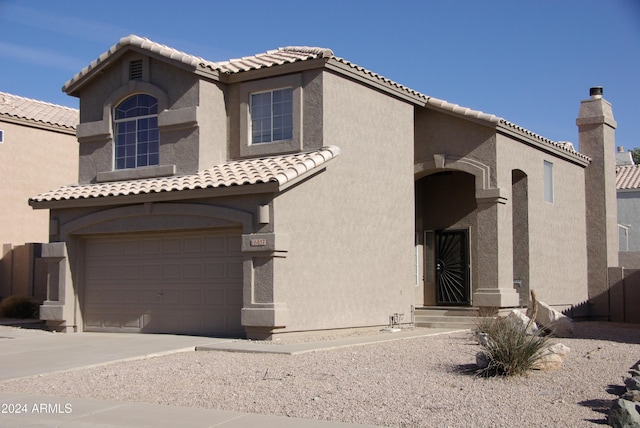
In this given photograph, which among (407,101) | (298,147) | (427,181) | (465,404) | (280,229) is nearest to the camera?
(465,404)

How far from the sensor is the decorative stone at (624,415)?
7988 millimetres

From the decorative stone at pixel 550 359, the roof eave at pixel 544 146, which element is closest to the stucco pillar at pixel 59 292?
the roof eave at pixel 544 146

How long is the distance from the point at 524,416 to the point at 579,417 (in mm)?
605

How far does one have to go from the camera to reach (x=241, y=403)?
31.6 feet

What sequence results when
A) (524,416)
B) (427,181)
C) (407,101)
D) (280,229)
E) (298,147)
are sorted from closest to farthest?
(524,416)
(280,229)
(298,147)
(407,101)
(427,181)

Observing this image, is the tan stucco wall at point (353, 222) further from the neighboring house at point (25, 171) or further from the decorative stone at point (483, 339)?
the neighboring house at point (25, 171)

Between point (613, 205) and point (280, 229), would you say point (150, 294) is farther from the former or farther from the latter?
point (613, 205)

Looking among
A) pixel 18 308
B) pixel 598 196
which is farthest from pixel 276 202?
pixel 598 196

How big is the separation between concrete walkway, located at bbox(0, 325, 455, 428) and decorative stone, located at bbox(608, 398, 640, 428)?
2.74m

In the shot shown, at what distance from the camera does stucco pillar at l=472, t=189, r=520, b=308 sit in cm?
2011

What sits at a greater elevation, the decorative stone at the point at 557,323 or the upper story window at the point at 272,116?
the upper story window at the point at 272,116

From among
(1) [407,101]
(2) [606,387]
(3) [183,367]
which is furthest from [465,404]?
(1) [407,101]

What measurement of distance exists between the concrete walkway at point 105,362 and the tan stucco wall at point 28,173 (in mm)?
7777

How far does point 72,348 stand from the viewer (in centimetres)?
1527
